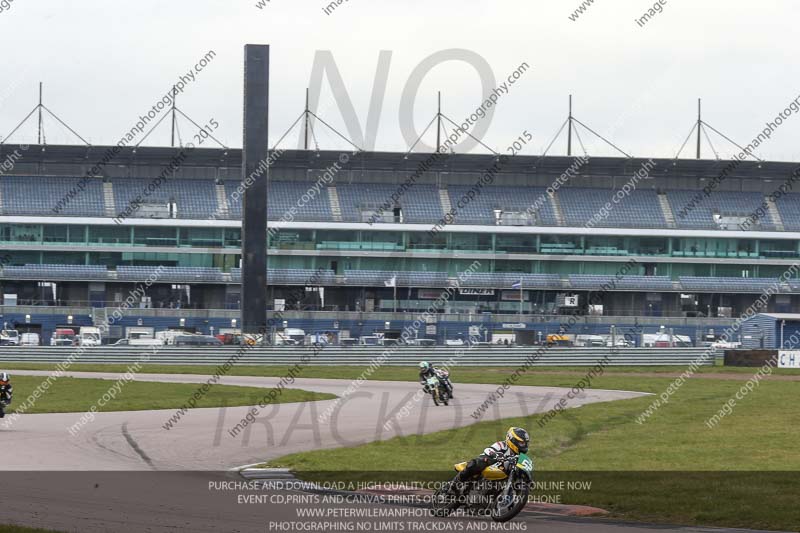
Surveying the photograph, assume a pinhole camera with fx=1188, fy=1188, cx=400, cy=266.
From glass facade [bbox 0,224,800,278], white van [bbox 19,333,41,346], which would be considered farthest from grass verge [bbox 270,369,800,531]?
glass facade [bbox 0,224,800,278]

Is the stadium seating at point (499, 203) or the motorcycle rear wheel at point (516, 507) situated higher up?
the stadium seating at point (499, 203)

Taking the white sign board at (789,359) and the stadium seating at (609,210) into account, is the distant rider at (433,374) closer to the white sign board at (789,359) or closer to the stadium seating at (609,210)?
the white sign board at (789,359)

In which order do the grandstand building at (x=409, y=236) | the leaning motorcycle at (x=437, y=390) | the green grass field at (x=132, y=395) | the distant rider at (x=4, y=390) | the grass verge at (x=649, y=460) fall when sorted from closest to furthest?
the grass verge at (x=649, y=460) → the distant rider at (x=4, y=390) → the green grass field at (x=132, y=395) → the leaning motorcycle at (x=437, y=390) → the grandstand building at (x=409, y=236)

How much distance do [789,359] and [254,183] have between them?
29505 mm

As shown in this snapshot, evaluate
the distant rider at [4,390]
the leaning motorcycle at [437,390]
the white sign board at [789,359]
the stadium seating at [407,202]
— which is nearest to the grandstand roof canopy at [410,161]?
the stadium seating at [407,202]

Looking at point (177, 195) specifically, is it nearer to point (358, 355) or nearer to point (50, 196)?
point (50, 196)

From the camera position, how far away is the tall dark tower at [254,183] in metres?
64.6

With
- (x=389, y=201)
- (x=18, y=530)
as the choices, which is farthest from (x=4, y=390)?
(x=389, y=201)

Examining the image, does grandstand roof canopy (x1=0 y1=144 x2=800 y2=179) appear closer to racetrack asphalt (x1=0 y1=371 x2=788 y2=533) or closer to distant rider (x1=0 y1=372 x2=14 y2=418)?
racetrack asphalt (x1=0 y1=371 x2=788 y2=533)

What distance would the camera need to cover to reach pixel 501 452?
52.7ft

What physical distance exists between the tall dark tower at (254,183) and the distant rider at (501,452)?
4960 centimetres

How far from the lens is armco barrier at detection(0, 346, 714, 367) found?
200ft

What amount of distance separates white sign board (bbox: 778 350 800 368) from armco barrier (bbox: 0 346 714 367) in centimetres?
449

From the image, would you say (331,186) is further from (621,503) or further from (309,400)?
(621,503)
